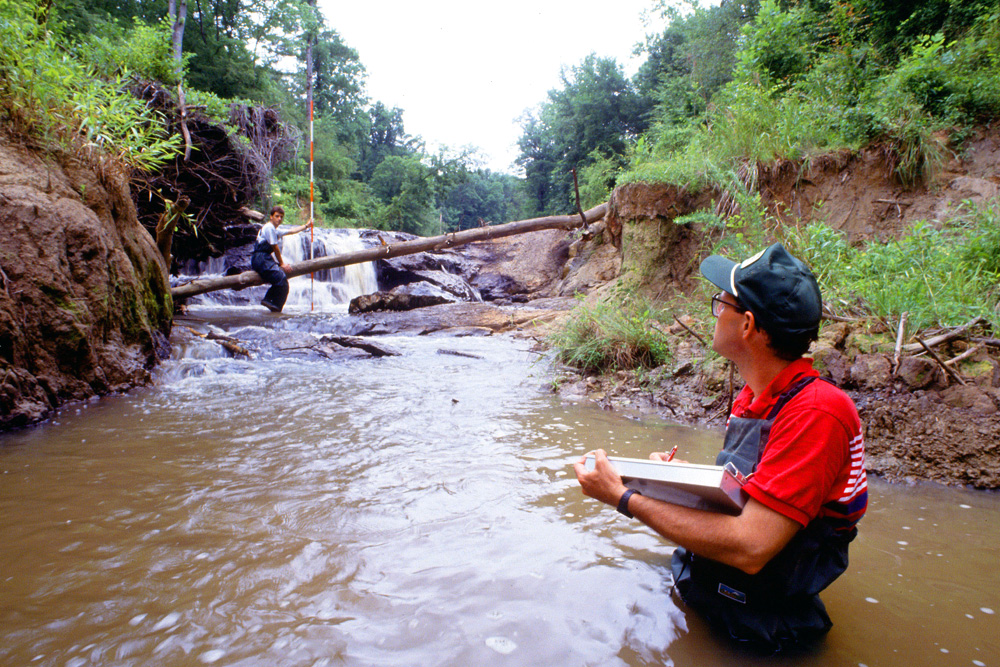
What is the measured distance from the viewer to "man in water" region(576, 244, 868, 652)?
1.24m

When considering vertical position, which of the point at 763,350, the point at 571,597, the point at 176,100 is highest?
the point at 176,100

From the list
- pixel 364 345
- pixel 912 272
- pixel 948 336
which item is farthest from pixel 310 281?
pixel 948 336

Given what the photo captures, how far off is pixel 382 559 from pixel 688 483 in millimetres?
1338

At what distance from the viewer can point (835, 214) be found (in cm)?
578

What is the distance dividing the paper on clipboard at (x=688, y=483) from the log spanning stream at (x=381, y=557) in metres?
0.56

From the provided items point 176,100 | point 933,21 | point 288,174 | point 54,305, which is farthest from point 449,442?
point 288,174

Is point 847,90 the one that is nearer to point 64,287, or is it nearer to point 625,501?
point 625,501

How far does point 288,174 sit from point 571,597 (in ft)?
85.0

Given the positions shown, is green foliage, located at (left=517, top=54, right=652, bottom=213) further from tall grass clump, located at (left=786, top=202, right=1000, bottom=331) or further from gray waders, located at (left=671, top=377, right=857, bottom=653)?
gray waders, located at (left=671, top=377, right=857, bottom=653)

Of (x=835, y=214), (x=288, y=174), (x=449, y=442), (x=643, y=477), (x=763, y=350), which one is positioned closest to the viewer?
(x=643, y=477)

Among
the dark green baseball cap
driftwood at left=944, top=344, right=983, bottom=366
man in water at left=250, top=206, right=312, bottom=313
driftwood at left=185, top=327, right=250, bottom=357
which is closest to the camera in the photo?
the dark green baseball cap

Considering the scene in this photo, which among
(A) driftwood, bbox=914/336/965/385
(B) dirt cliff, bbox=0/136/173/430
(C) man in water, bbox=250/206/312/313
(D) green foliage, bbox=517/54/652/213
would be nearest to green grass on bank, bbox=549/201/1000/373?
(A) driftwood, bbox=914/336/965/385

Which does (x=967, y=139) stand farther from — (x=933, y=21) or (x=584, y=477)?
(x=584, y=477)

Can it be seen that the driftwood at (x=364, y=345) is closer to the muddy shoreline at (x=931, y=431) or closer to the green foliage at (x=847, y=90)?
the green foliage at (x=847, y=90)
